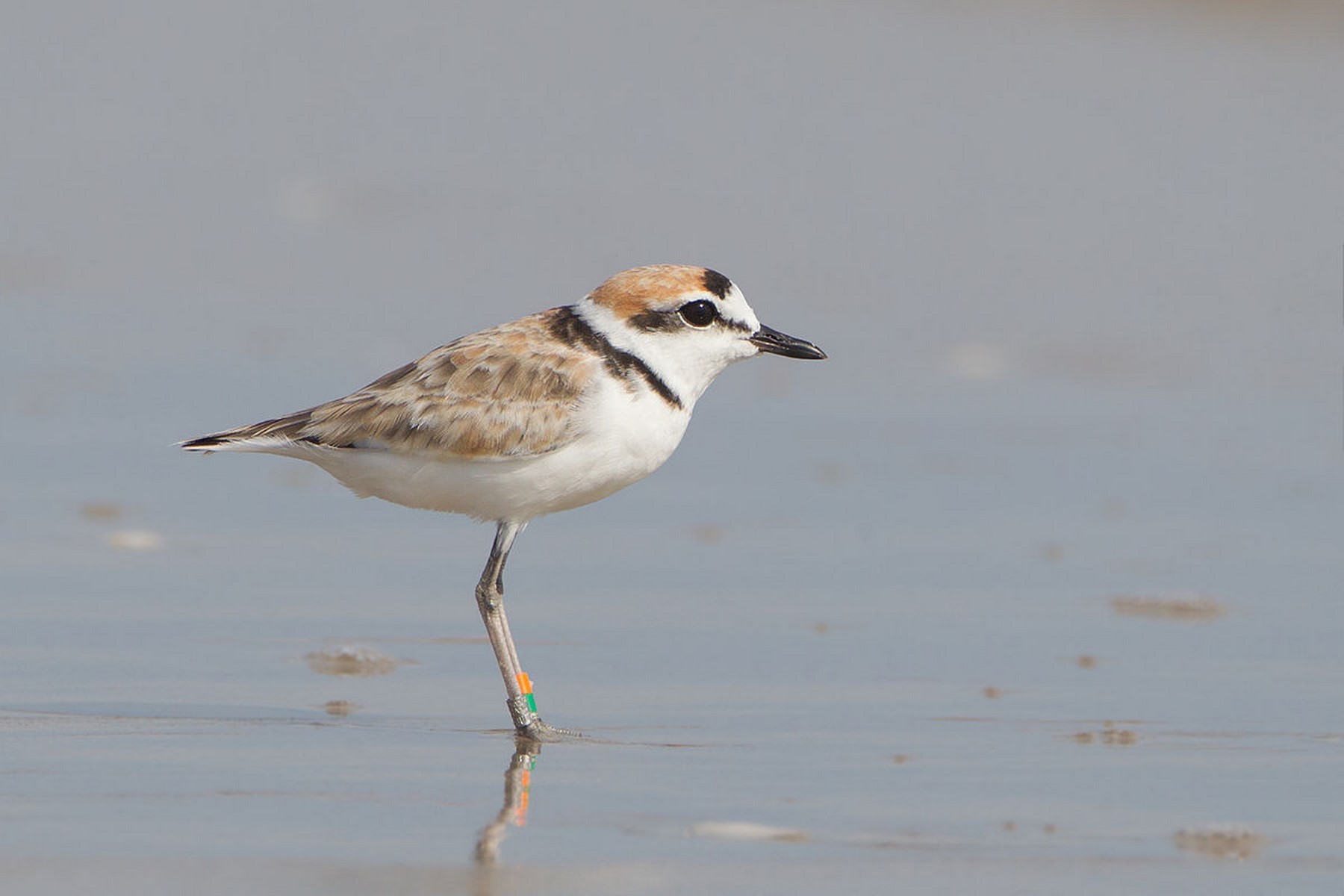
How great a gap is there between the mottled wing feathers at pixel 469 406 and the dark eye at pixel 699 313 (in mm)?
300

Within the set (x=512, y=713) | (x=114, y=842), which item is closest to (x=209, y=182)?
(x=512, y=713)

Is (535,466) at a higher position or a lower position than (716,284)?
lower

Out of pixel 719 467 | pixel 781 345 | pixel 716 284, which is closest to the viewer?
pixel 716 284

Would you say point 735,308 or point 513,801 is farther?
point 735,308

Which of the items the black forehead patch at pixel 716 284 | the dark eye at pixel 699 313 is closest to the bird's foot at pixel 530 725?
the dark eye at pixel 699 313

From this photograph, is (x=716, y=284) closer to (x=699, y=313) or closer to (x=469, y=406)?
(x=699, y=313)

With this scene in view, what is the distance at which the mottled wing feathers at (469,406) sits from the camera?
5.48m

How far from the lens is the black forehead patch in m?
5.74

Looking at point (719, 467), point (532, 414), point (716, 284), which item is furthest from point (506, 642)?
point (719, 467)

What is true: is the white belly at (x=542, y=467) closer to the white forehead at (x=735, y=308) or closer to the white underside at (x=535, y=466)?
the white underside at (x=535, y=466)

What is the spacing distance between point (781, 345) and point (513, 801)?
1.82 meters

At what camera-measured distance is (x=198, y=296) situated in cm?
1106

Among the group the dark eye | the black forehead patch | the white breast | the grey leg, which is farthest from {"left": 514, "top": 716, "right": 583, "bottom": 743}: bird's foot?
the black forehead patch

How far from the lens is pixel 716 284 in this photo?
5766 millimetres
